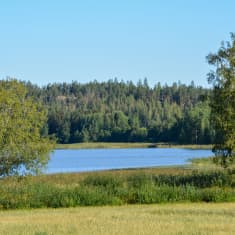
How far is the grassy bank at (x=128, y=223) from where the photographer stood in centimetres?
1700

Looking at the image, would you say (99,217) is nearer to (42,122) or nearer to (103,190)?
(103,190)

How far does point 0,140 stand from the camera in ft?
98.8

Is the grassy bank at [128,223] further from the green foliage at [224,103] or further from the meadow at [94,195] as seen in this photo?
the green foliage at [224,103]

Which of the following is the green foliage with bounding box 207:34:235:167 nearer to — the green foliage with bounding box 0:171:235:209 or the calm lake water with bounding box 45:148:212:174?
the green foliage with bounding box 0:171:235:209

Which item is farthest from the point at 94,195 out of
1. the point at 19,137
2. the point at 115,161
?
the point at 115,161

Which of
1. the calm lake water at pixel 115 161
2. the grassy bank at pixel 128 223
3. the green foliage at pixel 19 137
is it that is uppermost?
the green foliage at pixel 19 137

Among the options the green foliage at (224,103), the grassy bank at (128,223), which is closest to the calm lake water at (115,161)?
the green foliage at (224,103)

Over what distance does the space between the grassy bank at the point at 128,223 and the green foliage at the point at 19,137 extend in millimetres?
7280

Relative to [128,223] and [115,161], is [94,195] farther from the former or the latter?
[115,161]

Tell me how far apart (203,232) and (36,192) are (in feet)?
47.5

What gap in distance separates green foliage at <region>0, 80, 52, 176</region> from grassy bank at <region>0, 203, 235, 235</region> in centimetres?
Result: 728

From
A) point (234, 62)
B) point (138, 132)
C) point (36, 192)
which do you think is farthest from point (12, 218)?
point (138, 132)

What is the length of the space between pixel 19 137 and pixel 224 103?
12900 mm

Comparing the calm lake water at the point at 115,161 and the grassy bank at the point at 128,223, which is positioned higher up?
the grassy bank at the point at 128,223
